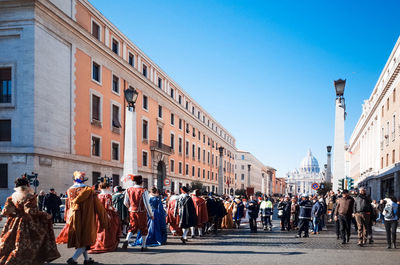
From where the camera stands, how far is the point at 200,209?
14.0 metres

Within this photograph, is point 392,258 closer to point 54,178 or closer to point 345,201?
point 345,201

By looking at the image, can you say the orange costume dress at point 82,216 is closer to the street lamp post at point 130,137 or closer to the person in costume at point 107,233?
the person in costume at point 107,233

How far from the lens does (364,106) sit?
54.8 metres

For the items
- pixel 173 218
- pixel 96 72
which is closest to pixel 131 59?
pixel 96 72

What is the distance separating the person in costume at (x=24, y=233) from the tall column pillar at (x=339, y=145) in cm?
1378

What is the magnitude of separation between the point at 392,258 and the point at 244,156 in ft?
302

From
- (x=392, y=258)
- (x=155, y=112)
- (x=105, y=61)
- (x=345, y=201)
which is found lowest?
(x=392, y=258)

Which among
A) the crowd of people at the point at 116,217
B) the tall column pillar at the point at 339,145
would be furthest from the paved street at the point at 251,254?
the tall column pillar at the point at 339,145

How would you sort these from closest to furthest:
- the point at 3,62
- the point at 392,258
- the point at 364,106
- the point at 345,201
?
the point at 392,258, the point at 345,201, the point at 3,62, the point at 364,106

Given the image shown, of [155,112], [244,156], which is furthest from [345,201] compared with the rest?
[244,156]

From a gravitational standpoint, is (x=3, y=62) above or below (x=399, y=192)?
above

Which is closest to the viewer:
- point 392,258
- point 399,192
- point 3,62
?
point 392,258

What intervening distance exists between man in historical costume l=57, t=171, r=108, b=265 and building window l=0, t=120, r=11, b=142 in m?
16.7

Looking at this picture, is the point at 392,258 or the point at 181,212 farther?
the point at 181,212
